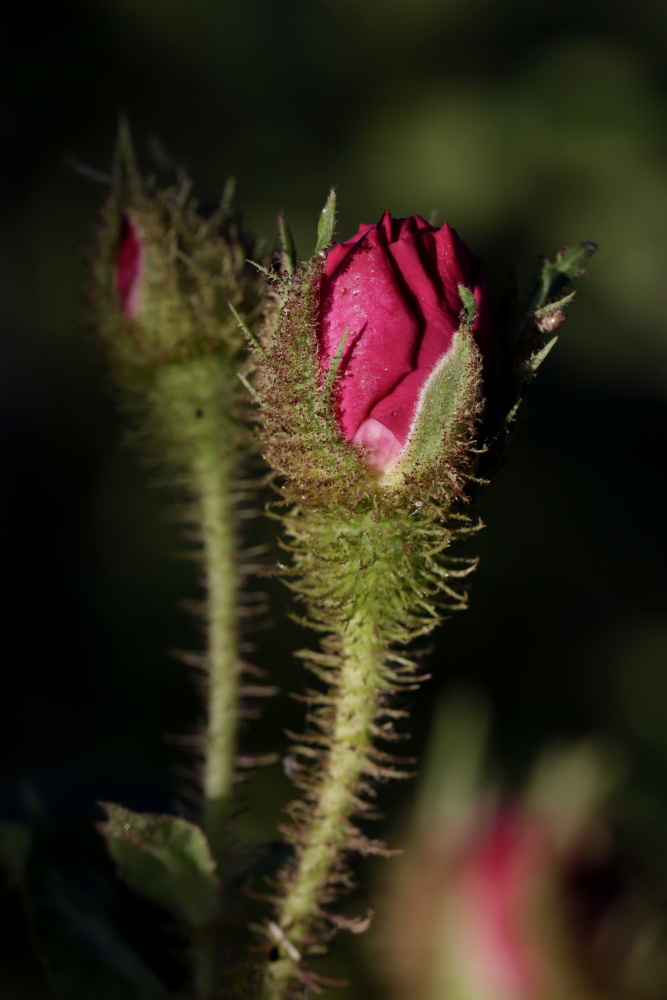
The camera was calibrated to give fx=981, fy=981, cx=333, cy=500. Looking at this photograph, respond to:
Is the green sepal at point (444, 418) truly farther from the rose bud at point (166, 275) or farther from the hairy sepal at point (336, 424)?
the rose bud at point (166, 275)

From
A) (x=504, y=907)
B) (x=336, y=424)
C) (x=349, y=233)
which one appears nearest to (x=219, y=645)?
(x=336, y=424)

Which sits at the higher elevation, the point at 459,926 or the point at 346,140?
the point at 346,140

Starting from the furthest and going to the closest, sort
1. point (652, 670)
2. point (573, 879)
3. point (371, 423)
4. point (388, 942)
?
point (652, 670) → point (388, 942) → point (573, 879) → point (371, 423)

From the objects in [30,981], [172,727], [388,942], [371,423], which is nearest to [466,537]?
[371,423]

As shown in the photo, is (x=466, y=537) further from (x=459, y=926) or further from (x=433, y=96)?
(x=433, y=96)

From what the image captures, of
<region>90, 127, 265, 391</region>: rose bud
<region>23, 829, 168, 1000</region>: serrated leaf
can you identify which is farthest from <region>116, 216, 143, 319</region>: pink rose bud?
<region>23, 829, 168, 1000</region>: serrated leaf

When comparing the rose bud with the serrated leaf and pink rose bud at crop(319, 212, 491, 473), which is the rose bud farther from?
the serrated leaf
